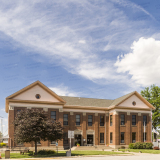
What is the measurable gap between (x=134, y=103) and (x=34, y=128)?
2746cm

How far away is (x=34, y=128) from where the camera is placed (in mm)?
28062

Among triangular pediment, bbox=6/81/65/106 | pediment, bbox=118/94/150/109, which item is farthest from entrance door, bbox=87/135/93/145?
triangular pediment, bbox=6/81/65/106

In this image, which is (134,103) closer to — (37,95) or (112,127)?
(112,127)

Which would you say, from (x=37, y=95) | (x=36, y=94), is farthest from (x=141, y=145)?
(x=36, y=94)

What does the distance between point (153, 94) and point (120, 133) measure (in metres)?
22.3

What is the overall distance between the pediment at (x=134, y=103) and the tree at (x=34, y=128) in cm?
2178

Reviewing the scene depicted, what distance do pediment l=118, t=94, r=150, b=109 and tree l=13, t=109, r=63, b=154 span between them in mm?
21783

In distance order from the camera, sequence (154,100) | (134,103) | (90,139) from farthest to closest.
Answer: (154,100), (134,103), (90,139)

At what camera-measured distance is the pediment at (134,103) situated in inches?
1901

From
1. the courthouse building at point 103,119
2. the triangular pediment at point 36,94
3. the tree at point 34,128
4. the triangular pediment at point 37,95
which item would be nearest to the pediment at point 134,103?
the courthouse building at point 103,119

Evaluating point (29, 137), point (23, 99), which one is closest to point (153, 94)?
point (23, 99)

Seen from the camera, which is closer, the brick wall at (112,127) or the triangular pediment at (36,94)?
the triangular pediment at (36,94)

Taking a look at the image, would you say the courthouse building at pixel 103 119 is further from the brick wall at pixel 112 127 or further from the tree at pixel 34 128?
the tree at pixel 34 128

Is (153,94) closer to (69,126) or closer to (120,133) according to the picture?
(120,133)
